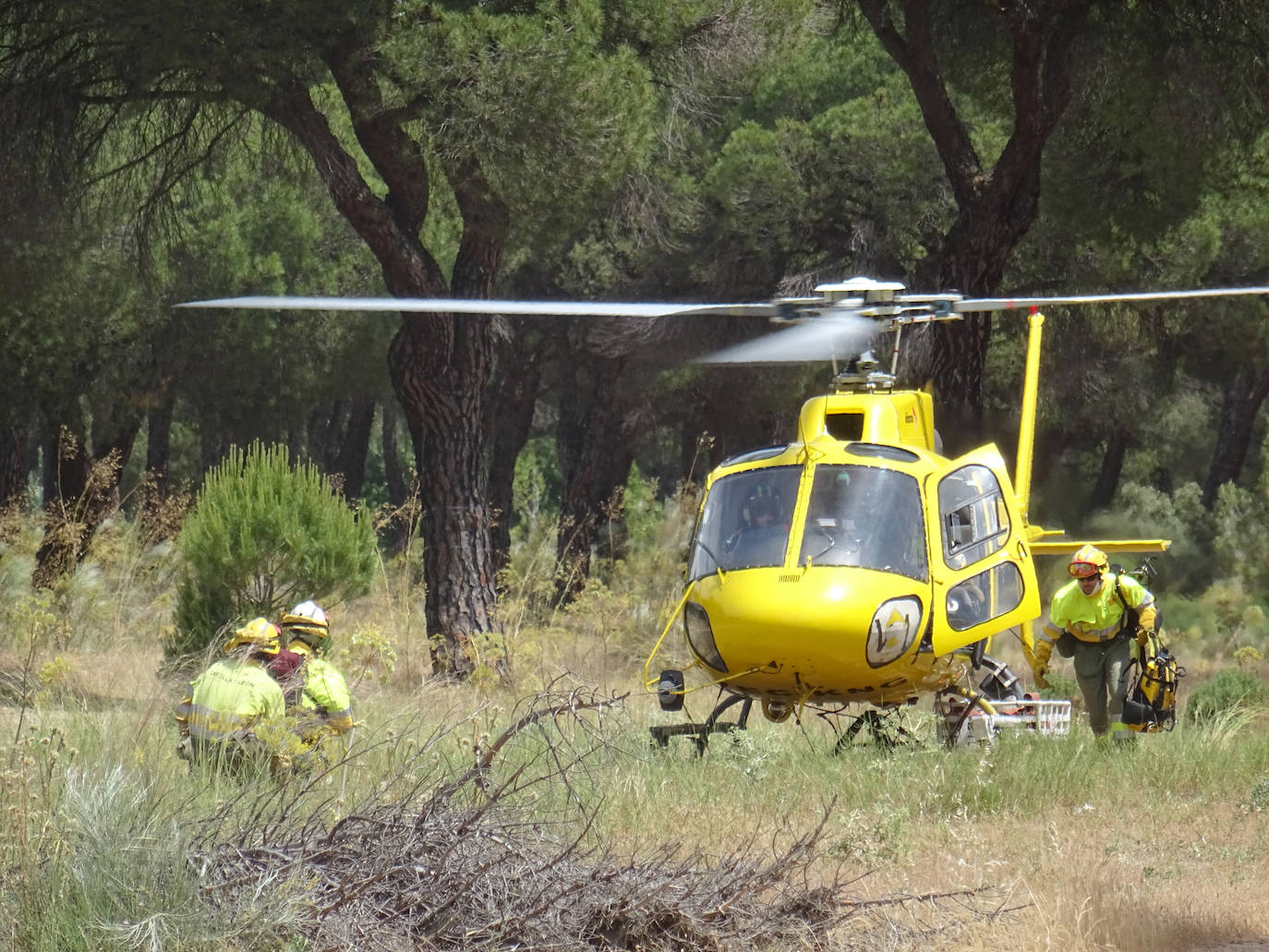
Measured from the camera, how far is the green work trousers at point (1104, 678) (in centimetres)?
1041

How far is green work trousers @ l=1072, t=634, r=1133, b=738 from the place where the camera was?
34.1 feet

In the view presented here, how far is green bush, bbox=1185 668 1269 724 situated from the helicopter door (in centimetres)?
503

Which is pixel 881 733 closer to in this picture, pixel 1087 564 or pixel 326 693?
pixel 1087 564

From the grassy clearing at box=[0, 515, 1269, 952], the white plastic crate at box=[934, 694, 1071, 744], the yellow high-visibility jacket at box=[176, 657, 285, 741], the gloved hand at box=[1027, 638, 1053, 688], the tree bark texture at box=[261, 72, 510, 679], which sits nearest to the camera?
the grassy clearing at box=[0, 515, 1269, 952]

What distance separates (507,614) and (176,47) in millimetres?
5363

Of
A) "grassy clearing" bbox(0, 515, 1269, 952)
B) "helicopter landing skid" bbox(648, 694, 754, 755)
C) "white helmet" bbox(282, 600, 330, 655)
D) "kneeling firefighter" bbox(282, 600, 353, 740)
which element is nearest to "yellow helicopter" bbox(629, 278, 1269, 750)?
"helicopter landing skid" bbox(648, 694, 754, 755)

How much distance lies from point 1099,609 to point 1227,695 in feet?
11.7

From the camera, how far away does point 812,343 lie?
8.53 metres

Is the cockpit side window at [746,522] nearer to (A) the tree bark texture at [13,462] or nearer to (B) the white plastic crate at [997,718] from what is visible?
(B) the white plastic crate at [997,718]

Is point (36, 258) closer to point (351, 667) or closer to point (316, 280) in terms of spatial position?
point (351, 667)

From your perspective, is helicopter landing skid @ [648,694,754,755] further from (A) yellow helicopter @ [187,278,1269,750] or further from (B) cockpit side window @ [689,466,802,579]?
(B) cockpit side window @ [689,466,802,579]

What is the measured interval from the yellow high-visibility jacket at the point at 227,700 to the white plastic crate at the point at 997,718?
12.9 ft

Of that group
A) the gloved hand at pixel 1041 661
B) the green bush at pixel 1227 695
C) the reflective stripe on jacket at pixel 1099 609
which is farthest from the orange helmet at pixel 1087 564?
the green bush at pixel 1227 695

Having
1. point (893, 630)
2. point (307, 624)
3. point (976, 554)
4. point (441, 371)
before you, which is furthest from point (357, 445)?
point (893, 630)
